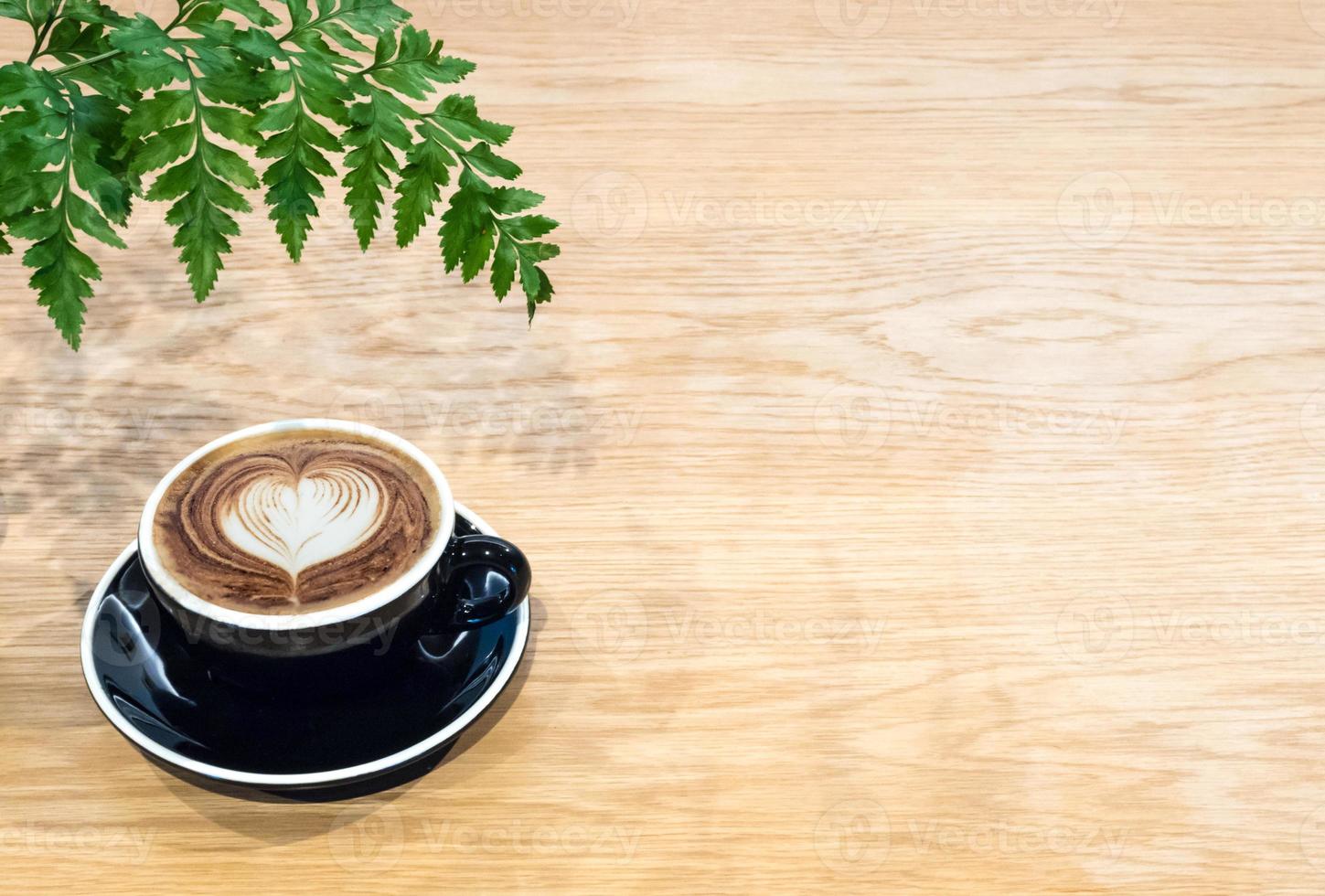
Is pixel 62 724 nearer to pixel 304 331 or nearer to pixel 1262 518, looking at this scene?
pixel 304 331

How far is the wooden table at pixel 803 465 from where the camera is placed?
0.68 meters

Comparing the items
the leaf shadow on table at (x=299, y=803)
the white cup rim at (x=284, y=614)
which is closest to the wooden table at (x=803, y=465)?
the leaf shadow on table at (x=299, y=803)

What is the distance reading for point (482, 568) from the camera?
27.1 inches

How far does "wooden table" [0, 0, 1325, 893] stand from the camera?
68 cm

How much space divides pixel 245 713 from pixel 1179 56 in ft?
3.58

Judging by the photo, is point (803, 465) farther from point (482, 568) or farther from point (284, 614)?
point (284, 614)

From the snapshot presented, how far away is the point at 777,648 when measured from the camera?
0.76m

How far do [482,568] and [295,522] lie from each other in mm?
101

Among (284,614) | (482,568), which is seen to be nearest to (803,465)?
(482,568)

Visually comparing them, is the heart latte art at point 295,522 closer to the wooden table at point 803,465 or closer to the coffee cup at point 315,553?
the coffee cup at point 315,553

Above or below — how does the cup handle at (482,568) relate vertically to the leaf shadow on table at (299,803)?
above

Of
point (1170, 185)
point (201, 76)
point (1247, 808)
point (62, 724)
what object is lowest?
point (62, 724)

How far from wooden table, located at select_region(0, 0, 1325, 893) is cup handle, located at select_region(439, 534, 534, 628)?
0.08m

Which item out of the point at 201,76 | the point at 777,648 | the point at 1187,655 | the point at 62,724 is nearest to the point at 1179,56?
the point at 1187,655
